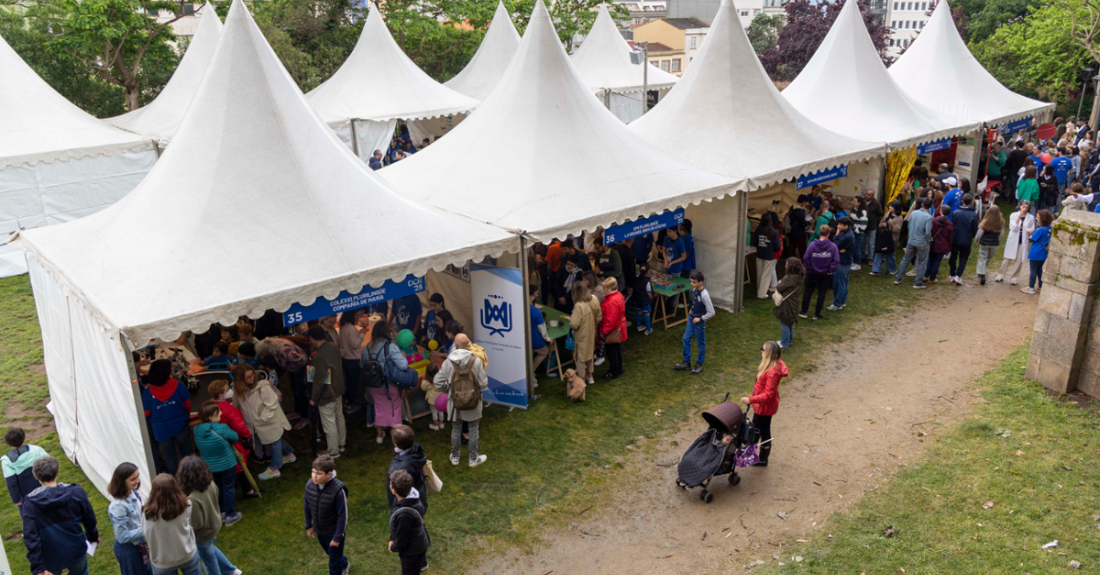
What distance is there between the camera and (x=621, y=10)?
31188 mm

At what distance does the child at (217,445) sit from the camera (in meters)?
6.18

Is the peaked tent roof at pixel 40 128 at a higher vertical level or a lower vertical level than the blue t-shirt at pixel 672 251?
higher

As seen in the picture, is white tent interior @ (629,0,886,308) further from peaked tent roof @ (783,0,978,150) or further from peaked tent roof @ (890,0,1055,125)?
peaked tent roof @ (890,0,1055,125)

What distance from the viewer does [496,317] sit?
8.60 metres

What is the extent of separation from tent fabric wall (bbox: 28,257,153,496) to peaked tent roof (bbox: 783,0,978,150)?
43.6 feet

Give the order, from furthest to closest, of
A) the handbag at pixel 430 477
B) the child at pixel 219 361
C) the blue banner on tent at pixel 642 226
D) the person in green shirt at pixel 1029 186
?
1. the person in green shirt at pixel 1029 186
2. the blue banner on tent at pixel 642 226
3. the child at pixel 219 361
4. the handbag at pixel 430 477

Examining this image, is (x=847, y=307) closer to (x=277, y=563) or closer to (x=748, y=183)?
(x=748, y=183)

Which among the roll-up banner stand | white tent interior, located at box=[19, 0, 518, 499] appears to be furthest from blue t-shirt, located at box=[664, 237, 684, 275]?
white tent interior, located at box=[19, 0, 518, 499]

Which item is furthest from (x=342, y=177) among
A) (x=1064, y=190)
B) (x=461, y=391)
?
(x=1064, y=190)

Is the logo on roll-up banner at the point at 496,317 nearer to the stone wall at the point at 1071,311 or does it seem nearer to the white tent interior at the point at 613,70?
the stone wall at the point at 1071,311

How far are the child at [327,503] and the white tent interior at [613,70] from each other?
2094 cm

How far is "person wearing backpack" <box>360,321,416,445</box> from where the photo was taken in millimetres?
7344

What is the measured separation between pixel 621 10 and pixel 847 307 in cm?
2348

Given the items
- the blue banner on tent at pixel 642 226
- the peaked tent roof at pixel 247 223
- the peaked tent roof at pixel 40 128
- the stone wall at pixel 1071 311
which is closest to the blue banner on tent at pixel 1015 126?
the stone wall at pixel 1071 311
